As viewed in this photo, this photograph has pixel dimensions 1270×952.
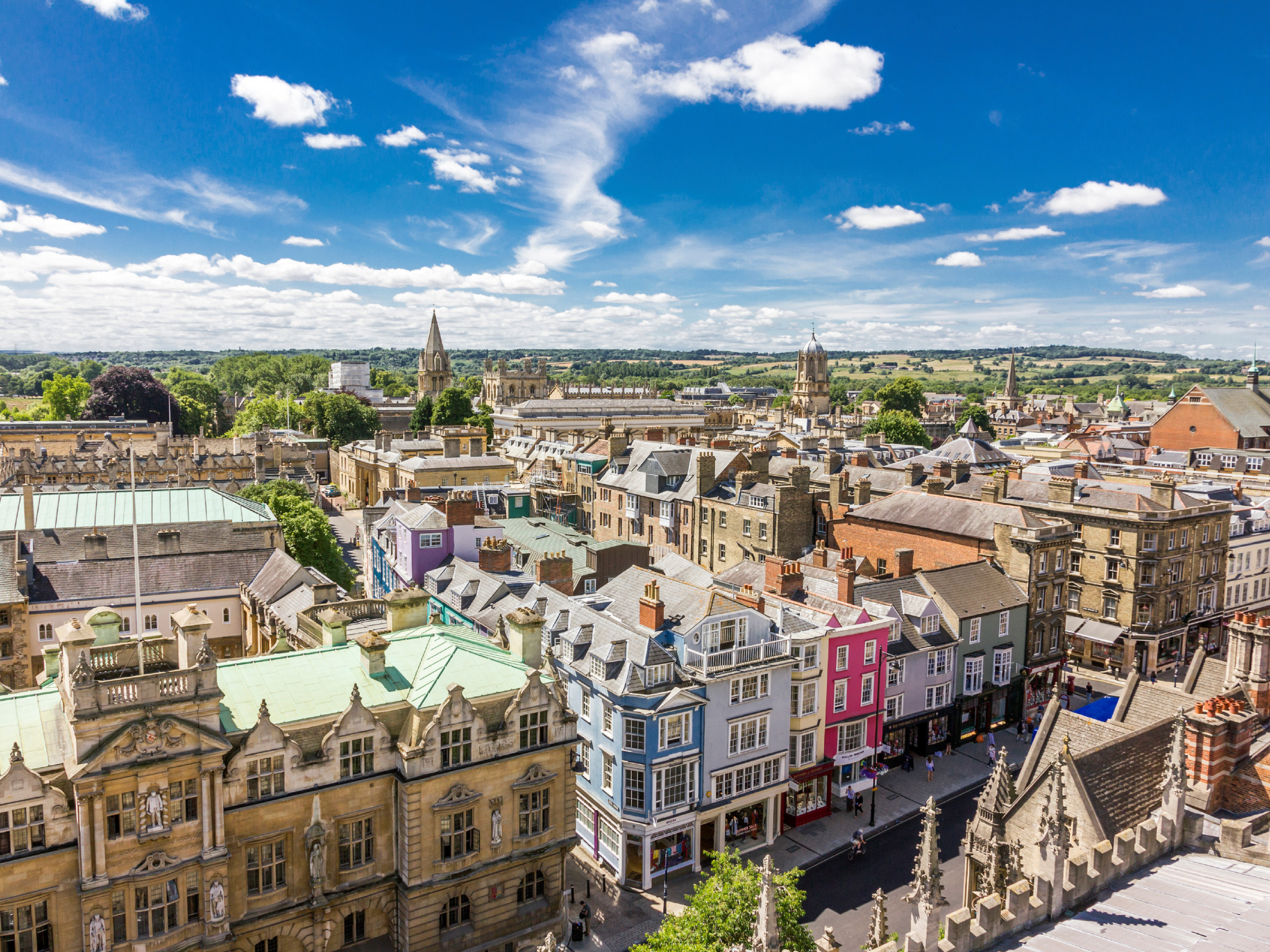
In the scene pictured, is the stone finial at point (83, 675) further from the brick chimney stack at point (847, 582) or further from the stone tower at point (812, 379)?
the stone tower at point (812, 379)

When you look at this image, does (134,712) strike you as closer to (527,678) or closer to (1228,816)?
(527,678)

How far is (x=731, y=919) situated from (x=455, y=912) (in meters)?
8.67

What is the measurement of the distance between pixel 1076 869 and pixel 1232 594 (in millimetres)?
59052

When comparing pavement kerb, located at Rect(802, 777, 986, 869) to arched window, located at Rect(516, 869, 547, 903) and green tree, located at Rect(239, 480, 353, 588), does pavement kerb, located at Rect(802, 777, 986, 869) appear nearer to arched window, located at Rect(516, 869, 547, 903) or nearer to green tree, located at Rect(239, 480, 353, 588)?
arched window, located at Rect(516, 869, 547, 903)

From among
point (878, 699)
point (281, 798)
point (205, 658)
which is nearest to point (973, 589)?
point (878, 699)

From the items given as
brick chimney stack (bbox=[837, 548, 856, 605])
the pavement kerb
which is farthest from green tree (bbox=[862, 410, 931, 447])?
the pavement kerb

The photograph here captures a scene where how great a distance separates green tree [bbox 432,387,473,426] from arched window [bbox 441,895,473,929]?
127504mm

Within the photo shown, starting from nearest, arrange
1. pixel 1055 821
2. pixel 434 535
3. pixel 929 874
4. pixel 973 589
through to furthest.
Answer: pixel 929 874
pixel 1055 821
pixel 973 589
pixel 434 535

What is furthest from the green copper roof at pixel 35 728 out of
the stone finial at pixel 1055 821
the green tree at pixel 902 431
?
the green tree at pixel 902 431

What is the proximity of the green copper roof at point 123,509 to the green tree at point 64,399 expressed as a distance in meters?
118

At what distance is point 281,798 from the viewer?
71.7 ft

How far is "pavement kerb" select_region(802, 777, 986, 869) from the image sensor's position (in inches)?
1324

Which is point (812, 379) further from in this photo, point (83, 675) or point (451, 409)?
point (83, 675)

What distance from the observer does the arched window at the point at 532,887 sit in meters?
25.7
